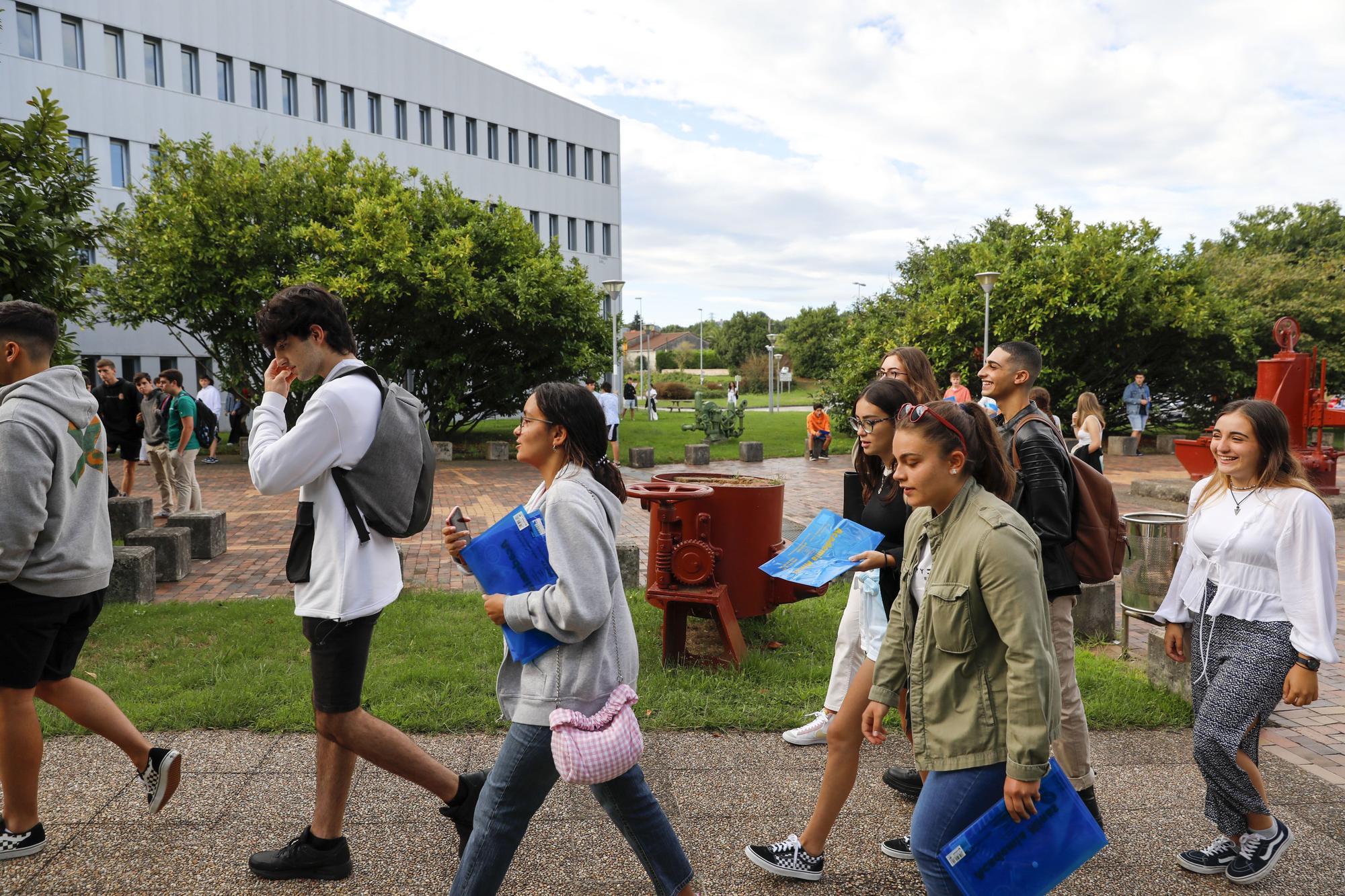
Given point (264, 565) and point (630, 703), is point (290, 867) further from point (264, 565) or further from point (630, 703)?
point (264, 565)

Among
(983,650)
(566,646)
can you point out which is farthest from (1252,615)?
(566,646)

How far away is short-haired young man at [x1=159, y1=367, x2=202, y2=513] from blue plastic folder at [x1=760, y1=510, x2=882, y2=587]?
9.34 metres

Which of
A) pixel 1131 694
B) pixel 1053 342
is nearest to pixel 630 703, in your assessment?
pixel 1131 694

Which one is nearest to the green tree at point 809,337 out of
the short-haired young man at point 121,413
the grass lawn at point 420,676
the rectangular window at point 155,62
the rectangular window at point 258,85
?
the rectangular window at point 258,85

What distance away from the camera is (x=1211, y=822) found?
365cm

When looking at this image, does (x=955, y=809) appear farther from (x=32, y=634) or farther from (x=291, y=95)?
(x=291, y=95)

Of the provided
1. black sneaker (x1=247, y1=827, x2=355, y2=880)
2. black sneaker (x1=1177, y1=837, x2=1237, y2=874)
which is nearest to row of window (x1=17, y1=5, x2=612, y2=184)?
black sneaker (x1=247, y1=827, x2=355, y2=880)

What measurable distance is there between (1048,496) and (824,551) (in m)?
0.86

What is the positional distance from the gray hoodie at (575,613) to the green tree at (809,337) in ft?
256

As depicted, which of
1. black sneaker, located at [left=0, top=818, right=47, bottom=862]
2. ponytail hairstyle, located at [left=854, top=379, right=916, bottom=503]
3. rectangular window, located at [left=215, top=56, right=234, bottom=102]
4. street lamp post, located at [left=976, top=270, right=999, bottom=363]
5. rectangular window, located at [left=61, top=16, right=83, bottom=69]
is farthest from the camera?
rectangular window, located at [left=215, top=56, right=234, bottom=102]

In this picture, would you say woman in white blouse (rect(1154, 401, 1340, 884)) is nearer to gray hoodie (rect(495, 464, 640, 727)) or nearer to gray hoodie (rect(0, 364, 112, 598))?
gray hoodie (rect(495, 464, 640, 727))

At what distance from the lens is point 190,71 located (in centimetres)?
3319

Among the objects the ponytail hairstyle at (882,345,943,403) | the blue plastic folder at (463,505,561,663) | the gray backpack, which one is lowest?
the blue plastic folder at (463,505,561,663)

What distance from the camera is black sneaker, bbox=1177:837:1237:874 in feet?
11.1
